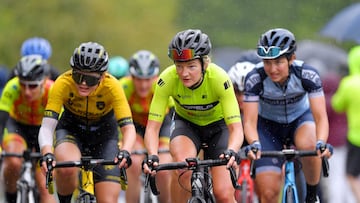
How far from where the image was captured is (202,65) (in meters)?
11.8

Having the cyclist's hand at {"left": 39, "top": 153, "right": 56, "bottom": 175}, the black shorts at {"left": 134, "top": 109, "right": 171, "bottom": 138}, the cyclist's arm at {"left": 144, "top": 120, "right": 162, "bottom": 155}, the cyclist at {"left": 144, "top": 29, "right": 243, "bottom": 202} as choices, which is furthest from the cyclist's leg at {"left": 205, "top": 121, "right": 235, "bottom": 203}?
the black shorts at {"left": 134, "top": 109, "right": 171, "bottom": 138}

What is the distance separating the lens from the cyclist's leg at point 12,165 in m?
14.8

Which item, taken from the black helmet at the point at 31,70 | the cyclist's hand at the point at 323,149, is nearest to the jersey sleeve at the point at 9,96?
the black helmet at the point at 31,70

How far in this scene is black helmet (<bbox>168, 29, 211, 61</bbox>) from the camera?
38.2ft

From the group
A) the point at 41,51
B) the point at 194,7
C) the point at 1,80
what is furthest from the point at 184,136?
the point at 194,7

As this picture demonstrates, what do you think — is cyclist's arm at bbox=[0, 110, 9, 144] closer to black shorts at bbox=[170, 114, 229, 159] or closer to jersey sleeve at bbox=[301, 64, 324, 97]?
black shorts at bbox=[170, 114, 229, 159]

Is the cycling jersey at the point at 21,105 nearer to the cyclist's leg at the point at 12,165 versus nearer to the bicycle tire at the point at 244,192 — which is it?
the cyclist's leg at the point at 12,165

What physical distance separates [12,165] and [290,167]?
14.1 feet

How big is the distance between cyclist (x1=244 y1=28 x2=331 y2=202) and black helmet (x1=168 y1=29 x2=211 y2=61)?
0.90m

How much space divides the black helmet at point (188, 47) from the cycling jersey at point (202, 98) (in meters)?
0.34

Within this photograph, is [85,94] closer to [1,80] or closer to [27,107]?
[27,107]

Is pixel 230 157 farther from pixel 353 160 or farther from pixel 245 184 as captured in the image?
pixel 353 160

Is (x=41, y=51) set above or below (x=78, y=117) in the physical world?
above

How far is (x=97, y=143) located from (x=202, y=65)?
5.26 ft
